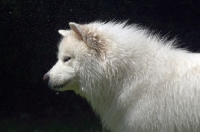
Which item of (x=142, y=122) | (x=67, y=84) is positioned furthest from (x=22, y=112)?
(x=142, y=122)

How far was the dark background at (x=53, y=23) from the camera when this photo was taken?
902 cm

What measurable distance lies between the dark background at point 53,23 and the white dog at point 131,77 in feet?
13.5

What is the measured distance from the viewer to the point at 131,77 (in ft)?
15.4

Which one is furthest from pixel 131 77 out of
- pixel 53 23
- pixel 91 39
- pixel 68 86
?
pixel 53 23

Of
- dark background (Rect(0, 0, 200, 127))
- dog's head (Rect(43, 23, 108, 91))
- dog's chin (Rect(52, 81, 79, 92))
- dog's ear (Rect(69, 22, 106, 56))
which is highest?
dog's ear (Rect(69, 22, 106, 56))

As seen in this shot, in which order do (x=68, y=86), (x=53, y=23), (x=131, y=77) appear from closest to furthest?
(x=131, y=77) → (x=68, y=86) → (x=53, y=23)

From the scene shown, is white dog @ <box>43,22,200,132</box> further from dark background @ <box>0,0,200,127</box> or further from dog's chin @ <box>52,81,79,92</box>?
dark background @ <box>0,0,200,127</box>

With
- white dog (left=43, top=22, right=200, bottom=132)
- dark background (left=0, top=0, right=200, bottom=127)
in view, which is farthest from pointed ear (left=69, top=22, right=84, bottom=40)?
dark background (left=0, top=0, right=200, bottom=127)

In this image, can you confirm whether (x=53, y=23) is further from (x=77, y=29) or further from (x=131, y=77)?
(x=131, y=77)

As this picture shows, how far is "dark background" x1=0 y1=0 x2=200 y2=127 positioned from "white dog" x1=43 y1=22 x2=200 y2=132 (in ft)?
13.5

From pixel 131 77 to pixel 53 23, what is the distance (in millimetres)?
4869

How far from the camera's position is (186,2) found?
9.16 metres

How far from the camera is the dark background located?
9016mm

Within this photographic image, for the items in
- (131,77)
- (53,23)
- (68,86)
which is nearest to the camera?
(131,77)
